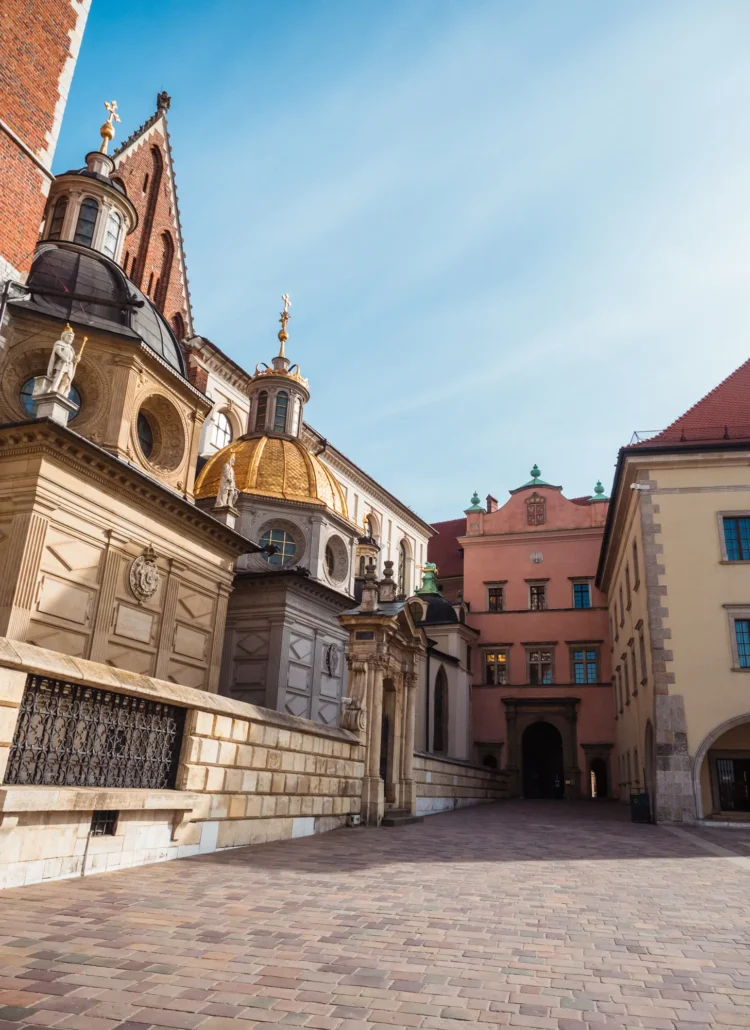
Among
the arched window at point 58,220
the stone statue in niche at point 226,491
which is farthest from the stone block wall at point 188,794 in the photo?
the arched window at point 58,220

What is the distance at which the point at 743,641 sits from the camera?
21094 mm

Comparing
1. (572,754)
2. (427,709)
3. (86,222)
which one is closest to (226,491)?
(86,222)

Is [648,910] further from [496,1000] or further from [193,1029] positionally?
[193,1029]

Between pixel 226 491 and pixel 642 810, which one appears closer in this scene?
pixel 642 810

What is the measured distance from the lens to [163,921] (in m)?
5.71

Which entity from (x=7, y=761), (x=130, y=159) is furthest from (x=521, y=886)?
(x=130, y=159)

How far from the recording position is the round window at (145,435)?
22422 millimetres

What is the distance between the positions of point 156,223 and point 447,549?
31.1 metres

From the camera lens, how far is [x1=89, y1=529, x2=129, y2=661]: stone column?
17406 mm

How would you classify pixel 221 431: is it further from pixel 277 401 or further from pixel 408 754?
pixel 408 754

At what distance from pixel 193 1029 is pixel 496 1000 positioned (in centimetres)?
159

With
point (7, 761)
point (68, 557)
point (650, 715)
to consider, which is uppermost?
point (68, 557)

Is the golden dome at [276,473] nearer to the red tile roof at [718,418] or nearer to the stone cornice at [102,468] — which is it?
the stone cornice at [102,468]

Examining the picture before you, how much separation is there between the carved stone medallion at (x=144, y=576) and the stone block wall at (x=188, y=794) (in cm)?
646
